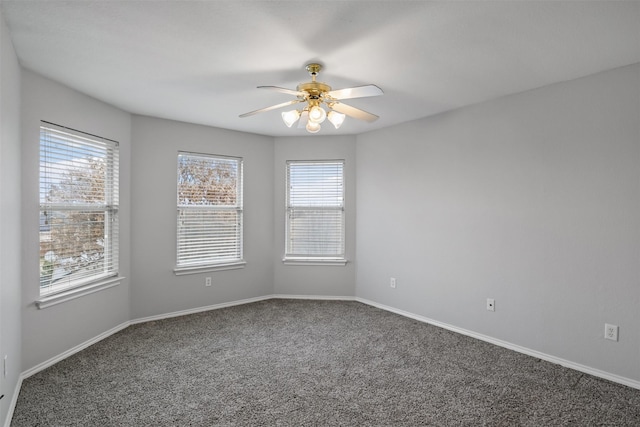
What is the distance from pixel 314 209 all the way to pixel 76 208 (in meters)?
2.81

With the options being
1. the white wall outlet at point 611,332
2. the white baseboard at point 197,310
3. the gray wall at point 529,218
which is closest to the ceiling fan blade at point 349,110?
the gray wall at point 529,218

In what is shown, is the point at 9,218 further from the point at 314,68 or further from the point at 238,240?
the point at 238,240

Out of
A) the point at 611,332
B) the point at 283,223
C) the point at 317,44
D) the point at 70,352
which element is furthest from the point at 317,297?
the point at 317,44

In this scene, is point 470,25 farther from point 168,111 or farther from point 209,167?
point 209,167

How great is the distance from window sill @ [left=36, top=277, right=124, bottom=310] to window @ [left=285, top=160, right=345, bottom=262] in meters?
2.20

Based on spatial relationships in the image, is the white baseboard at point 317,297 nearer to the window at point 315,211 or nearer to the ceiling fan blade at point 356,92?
the window at point 315,211

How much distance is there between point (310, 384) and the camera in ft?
8.51

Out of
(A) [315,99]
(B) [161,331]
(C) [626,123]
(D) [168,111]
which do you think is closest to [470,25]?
(A) [315,99]

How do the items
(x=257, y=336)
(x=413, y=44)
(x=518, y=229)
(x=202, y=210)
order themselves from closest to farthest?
(x=413, y=44) < (x=518, y=229) < (x=257, y=336) < (x=202, y=210)

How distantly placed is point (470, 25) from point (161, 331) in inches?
151

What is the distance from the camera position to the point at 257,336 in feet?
11.7

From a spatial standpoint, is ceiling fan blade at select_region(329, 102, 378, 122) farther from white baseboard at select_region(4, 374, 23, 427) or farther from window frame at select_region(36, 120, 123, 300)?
white baseboard at select_region(4, 374, 23, 427)

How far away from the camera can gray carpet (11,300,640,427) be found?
2.19 m

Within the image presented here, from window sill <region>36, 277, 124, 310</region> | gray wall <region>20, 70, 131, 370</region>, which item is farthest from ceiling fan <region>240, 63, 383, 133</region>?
window sill <region>36, 277, 124, 310</region>
